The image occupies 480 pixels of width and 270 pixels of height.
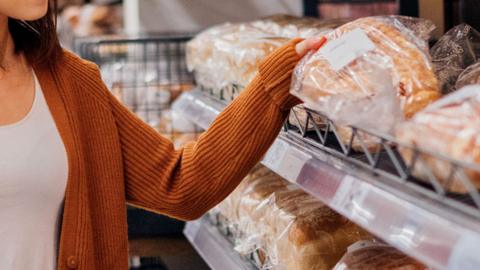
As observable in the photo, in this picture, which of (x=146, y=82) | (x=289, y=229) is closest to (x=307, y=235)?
(x=289, y=229)

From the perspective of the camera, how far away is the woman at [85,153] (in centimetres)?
138

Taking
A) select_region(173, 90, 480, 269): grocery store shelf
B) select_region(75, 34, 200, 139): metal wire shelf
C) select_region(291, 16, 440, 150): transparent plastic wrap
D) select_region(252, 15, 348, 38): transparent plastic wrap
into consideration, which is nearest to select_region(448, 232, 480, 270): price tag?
select_region(173, 90, 480, 269): grocery store shelf

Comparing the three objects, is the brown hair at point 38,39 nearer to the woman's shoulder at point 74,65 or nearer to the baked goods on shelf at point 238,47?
the woman's shoulder at point 74,65

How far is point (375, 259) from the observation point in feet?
4.51

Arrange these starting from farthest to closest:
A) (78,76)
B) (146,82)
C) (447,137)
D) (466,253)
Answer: (146,82) → (78,76) → (447,137) → (466,253)

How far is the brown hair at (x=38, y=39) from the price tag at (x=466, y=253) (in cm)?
94

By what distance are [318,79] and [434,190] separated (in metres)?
0.30

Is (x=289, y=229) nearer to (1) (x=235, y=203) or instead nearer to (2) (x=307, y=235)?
(2) (x=307, y=235)

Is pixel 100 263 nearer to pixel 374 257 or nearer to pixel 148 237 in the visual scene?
pixel 374 257

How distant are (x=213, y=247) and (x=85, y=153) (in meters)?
0.64

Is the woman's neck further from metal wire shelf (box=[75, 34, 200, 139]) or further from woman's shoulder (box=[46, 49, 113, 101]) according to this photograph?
metal wire shelf (box=[75, 34, 200, 139])

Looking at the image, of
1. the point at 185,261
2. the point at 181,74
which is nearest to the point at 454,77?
the point at 185,261

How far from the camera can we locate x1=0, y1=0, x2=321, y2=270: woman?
1.38 m

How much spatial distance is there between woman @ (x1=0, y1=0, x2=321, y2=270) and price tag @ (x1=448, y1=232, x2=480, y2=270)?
0.52 metres
